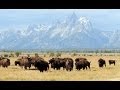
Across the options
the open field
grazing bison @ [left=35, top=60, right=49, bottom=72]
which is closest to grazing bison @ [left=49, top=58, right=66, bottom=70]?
grazing bison @ [left=35, top=60, right=49, bottom=72]

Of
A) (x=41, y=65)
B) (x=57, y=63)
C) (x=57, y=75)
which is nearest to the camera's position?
(x=57, y=75)

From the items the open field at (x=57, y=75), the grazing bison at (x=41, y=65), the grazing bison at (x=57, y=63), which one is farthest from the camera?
the grazing bison at (x=57, y=63)

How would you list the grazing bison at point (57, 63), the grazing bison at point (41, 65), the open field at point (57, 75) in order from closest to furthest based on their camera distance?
the open field at point (57, 75) → the grazing bison at point (41, 65) → the grazing bison at point (57, 63)

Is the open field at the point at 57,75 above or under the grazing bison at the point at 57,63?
under

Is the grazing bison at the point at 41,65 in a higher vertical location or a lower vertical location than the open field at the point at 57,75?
higher

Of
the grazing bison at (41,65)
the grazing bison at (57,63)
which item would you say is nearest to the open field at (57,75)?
the grazing bison at (41,65)

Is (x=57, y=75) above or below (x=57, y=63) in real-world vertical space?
below

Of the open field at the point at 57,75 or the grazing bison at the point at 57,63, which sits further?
the grazing bison at the point at 57,63

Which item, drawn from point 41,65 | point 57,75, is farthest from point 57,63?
point 57,75

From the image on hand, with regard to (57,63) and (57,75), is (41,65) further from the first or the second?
(57,75)

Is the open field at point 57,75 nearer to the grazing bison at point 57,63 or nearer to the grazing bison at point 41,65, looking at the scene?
the grazing bison at point 41,65
